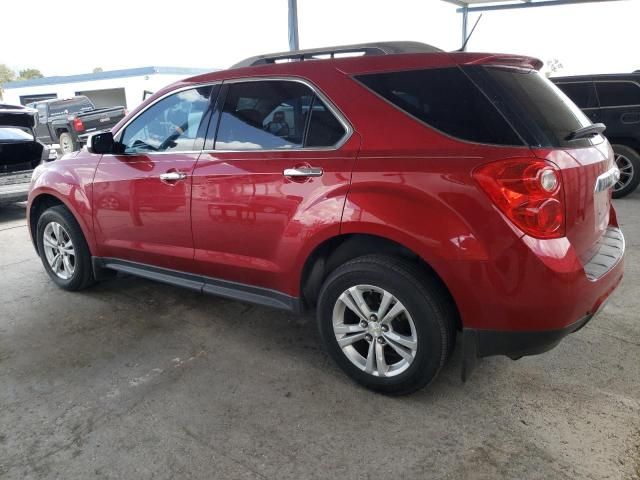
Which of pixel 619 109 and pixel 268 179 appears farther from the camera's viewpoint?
pixel 619 109

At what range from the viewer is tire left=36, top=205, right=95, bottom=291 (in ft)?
13.8

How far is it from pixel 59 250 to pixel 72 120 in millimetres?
12737

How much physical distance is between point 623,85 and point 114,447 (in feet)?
26.9

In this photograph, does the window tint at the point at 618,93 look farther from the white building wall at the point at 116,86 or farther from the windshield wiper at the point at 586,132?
the white building wall at the point at 116,86

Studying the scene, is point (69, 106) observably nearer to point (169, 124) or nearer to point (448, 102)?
point (169, 124)

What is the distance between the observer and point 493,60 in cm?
253

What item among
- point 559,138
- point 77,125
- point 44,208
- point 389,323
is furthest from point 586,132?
point 77,125

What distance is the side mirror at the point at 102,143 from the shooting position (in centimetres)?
374

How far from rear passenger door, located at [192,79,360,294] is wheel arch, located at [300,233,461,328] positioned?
0.10 meters

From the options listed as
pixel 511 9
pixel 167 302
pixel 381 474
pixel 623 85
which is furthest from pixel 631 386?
pixel 511 9

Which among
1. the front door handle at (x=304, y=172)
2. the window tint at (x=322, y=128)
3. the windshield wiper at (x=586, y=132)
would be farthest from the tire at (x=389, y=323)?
the windshield wiper at (x=586, y=132)

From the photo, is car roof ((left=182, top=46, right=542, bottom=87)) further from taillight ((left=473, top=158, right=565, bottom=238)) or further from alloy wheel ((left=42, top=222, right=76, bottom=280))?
alloy wheel ((left=42, top=222, right=76, bottom=280))

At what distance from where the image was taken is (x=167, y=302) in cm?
419

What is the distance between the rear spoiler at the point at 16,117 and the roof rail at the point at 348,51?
5.75 m
